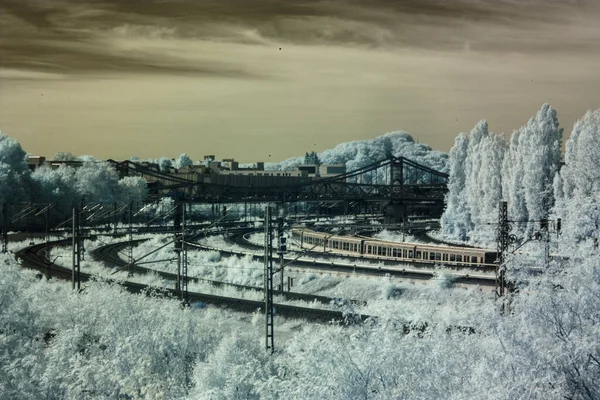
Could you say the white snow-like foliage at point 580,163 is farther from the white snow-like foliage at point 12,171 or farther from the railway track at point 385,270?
the white snow-like foliage at point 12,171

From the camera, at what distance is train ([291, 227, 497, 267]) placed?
45.4 metres

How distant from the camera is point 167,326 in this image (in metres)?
19.6

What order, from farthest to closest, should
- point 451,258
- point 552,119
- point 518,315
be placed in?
point 552,119, point 451,258, point 518,315

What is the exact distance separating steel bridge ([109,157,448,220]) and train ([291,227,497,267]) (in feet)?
63.1


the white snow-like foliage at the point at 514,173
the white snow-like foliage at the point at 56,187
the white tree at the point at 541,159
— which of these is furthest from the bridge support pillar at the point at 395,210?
the white snow-like foliage at the point at 56,187

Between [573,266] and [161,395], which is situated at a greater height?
[573,266]

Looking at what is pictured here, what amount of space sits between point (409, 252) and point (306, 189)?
195ft

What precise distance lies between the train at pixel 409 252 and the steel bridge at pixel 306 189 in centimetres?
1924

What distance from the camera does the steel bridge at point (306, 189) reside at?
82.5m

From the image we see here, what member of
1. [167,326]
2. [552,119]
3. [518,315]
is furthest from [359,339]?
[552,119]

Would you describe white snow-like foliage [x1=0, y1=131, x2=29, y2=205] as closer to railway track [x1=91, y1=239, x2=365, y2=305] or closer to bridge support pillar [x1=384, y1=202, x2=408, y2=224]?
railway track [x1=91, y1=239, x2=365, y2=305]

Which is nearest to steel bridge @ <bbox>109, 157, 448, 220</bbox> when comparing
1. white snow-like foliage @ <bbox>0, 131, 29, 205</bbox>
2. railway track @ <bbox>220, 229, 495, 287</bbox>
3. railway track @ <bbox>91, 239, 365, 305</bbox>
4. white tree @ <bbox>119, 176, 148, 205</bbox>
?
white tree @ <bbox>119, 176, 148, 205</bbox>

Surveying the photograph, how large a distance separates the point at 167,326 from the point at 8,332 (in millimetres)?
4915

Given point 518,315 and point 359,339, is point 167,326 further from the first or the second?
point 518,315
